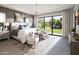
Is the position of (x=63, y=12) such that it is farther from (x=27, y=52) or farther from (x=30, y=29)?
(x=27, y=52)

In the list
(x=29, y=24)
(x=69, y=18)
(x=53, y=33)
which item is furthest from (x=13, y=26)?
(x=69, y=18)

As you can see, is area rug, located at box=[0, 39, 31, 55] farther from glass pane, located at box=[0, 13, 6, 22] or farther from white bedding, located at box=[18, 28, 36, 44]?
glass pane, located at box=[0, 13, 6, 22]

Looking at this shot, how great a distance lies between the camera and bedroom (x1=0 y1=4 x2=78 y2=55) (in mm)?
2090

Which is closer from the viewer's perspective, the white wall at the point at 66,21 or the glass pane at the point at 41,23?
the white wall at the point at 66,21

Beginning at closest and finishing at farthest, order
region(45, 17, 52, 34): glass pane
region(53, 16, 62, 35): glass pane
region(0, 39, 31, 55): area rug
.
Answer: region(0, 39, 31, 55): area rug, region(53, 16, 62, 35): glass pane, region(45, 17, 52, 34): glass pane

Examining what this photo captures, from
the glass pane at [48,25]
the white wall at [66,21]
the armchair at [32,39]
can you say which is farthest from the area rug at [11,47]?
the white wall at [66,21]

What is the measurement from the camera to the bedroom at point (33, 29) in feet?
6.86

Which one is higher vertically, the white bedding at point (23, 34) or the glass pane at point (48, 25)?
the glass pane at point (48, 25)

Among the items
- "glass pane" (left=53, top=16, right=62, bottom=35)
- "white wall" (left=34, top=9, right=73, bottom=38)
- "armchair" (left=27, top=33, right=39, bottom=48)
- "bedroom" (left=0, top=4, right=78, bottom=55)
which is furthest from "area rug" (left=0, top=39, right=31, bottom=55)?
"white wall" (left=34, top=9, right=73, bottom=38)

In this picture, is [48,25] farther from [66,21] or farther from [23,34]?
[23,34]

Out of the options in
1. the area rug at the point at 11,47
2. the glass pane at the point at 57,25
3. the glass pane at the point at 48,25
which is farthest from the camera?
the glass pane at the point at 48,25

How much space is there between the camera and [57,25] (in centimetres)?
221

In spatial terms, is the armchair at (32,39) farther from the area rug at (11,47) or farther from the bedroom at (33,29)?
the area rug at (11,47)
